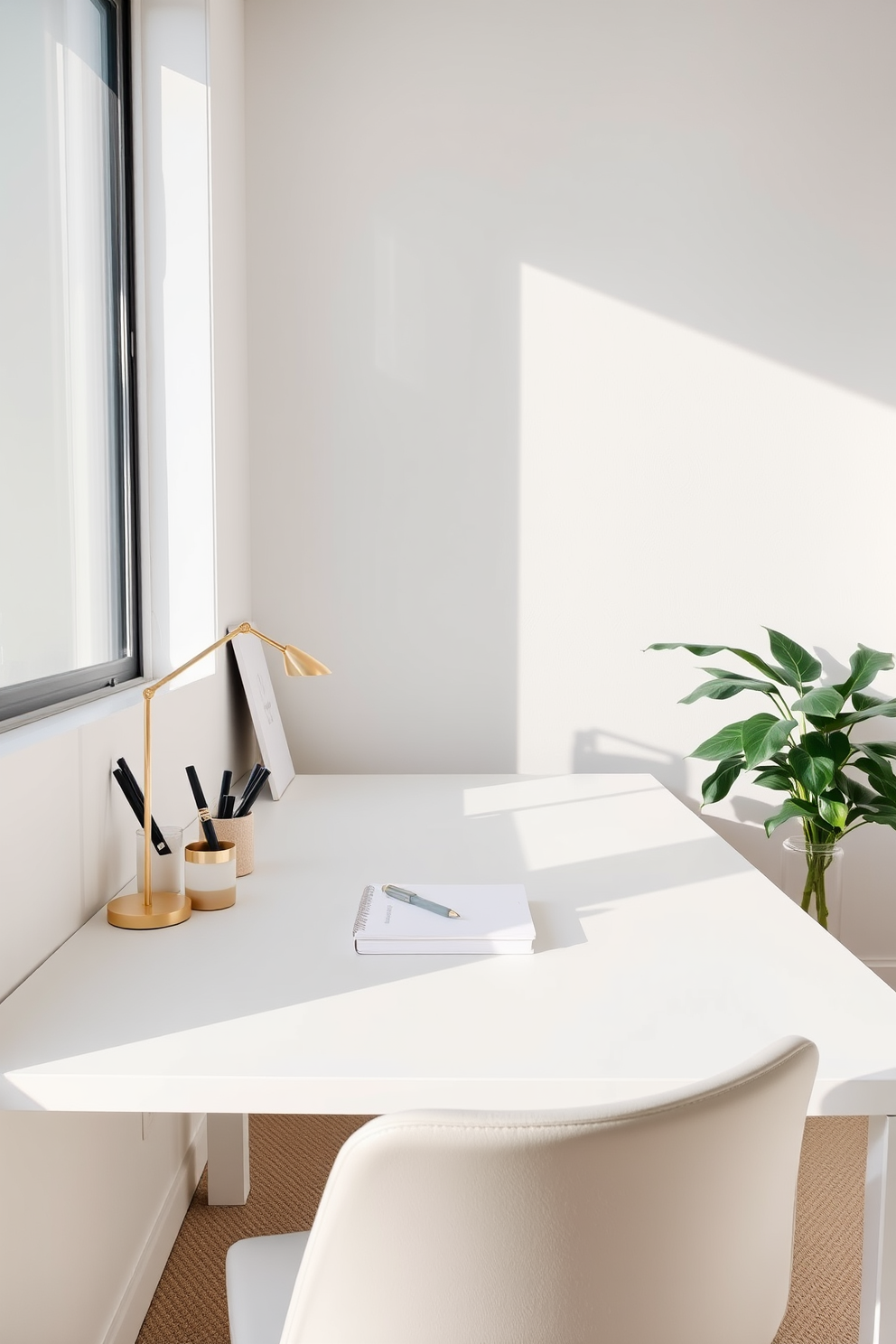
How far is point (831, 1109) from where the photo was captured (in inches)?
36.9

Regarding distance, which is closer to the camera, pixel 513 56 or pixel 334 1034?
pixel 334 1034

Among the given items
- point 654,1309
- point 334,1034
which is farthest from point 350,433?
point 654,1309

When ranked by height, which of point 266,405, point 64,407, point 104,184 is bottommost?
point 64,407

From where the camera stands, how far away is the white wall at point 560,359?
244 centimetres

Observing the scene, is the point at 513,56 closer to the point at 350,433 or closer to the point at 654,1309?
the point at 350,433

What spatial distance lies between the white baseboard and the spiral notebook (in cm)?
72

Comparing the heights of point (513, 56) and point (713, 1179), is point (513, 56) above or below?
above

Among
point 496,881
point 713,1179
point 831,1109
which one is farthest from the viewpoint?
point 496,881

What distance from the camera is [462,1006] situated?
108 cm

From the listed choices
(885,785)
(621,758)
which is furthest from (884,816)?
(621,758)

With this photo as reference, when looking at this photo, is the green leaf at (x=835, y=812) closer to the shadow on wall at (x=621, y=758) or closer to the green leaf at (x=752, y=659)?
the green leaf at (x=752, y=659)

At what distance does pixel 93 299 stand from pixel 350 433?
2.60 feet

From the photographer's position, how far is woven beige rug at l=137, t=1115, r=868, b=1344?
160 centimetres

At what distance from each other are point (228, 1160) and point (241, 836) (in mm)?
727
